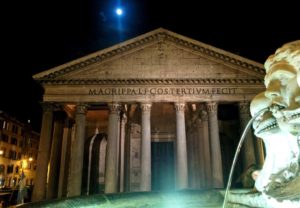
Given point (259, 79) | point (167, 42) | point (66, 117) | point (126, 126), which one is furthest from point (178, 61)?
point (66, 117)

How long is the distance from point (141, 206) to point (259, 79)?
44.4ft

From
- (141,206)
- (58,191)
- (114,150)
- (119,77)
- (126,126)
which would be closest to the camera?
(141,206)

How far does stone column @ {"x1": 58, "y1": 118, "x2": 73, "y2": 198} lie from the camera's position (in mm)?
16797

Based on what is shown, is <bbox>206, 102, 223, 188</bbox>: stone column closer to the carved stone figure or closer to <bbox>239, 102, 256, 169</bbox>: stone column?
<bbox>239, 102, 256, 169</bbox>: stone column

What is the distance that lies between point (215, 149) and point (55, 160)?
33.8 feet

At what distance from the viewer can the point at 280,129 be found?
2480 millimetres

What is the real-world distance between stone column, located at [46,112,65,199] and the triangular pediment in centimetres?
356

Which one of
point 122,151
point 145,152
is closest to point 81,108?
point 122,151

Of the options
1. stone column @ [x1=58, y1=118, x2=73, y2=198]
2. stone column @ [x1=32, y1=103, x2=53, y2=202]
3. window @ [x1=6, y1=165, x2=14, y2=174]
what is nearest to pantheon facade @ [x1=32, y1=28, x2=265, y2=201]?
stone column @ [x1=32, y1=103, x2=53, y2=202]

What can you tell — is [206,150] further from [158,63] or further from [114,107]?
[114,107]

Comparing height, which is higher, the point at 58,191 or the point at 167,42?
the point at 167,42

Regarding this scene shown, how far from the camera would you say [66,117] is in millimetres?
17719

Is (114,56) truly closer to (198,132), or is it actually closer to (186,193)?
(198,132)

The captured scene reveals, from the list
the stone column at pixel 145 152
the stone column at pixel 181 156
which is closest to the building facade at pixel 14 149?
the stone column at pixel 145 152
